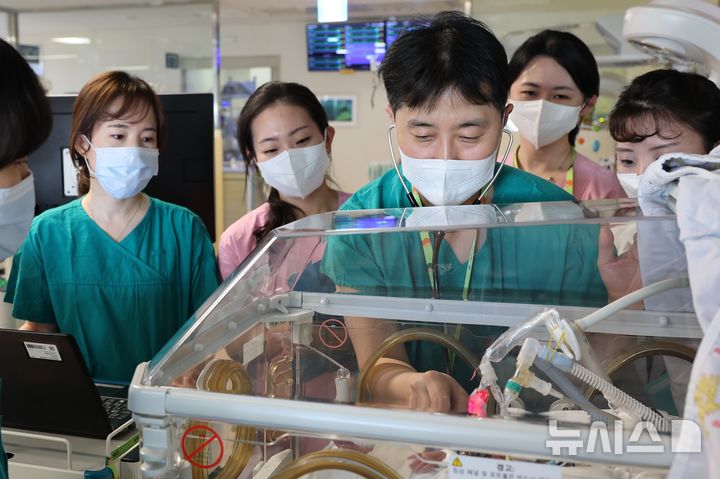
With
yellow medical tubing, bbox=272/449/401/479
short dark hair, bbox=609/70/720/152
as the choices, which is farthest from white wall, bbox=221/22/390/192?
yellow medical tubing, bbox=272/449/401/479

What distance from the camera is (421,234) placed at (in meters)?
1.00

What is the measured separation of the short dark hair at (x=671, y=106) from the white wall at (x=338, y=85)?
3.29 m

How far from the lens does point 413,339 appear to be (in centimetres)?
102

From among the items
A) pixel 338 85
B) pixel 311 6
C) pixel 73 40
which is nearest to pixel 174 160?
pixel 311 6

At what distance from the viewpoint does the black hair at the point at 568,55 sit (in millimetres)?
2035

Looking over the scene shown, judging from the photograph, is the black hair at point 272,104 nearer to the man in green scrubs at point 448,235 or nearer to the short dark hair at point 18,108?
the man in green scrubs at point 448,235

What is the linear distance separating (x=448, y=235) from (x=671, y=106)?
839 millimetres

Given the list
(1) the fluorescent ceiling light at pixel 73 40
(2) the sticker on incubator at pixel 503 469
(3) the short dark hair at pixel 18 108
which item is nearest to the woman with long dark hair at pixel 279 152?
(3) the short dark hair at pixel 18 108

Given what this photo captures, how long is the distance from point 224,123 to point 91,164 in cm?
333

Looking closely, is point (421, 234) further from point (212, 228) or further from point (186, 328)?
point (212, 228)

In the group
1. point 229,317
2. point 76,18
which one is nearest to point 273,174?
point 229,317

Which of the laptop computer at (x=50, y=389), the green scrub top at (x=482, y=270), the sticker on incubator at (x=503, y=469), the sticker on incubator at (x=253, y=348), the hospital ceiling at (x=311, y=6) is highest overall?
the hospital ceiling at (x=311, y=6)

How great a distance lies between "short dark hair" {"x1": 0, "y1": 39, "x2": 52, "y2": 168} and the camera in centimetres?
113

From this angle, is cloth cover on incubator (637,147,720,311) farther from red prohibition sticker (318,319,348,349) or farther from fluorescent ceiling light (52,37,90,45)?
fluorescent ceiling light (52,37,90,45)
